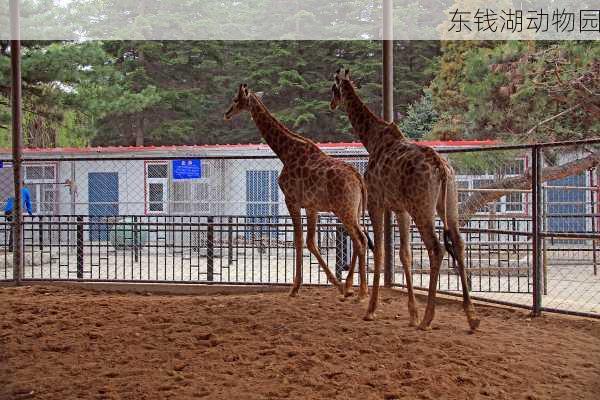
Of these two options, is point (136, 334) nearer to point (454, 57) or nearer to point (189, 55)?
point (454, 57)

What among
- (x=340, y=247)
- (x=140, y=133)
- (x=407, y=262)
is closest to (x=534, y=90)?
(x=340, y=247)

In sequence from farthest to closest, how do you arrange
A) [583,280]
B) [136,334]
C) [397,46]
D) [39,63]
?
[397,46] < [39,63] < [583,280] < [136,334]

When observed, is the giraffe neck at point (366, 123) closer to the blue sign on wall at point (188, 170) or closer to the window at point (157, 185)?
the blue sign on wall at point (188, 170)

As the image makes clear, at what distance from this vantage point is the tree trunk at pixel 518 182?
1184 centimetres

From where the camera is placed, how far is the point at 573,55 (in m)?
14.0

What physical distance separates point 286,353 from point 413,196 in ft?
5.29

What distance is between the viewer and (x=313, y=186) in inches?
263

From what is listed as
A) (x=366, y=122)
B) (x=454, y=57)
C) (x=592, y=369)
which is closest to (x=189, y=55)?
(x=454, y=57)

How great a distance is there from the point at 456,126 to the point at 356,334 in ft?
50.6

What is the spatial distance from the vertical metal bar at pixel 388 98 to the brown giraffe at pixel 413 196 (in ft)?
5.09

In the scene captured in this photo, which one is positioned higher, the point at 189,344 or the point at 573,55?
the point at 573,55

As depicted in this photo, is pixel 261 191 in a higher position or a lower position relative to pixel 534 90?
lower

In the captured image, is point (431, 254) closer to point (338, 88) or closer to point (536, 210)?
point (536, 210)

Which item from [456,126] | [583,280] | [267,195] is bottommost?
[583,280]
